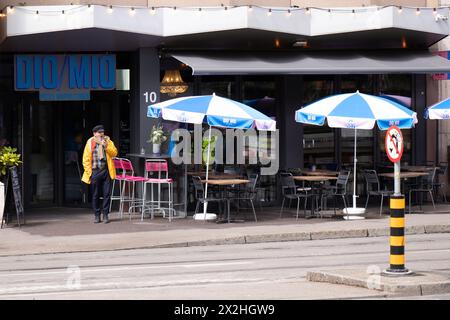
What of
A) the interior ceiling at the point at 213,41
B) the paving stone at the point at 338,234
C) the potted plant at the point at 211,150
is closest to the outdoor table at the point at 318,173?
the potted plant at the point at 211,150

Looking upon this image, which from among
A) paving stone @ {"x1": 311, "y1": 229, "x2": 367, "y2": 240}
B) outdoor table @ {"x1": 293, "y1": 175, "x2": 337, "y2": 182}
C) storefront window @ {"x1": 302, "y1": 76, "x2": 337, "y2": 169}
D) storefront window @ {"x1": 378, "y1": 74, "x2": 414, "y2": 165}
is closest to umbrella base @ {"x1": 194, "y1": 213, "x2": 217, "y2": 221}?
outdoor table @ {"x1": 293, "y1": 175, "x2": 337, "y2": 182}

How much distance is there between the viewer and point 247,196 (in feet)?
68.1

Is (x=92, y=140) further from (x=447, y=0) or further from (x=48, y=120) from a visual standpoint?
(x=447, y=0)

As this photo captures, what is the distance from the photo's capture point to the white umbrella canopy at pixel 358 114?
60.4 ft

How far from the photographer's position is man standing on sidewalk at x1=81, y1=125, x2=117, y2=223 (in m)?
18.9

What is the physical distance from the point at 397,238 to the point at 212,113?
25.9ft

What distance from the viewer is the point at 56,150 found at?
23.2m

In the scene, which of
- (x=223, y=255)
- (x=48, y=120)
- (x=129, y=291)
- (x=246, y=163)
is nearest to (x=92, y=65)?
(x=48, y=120)

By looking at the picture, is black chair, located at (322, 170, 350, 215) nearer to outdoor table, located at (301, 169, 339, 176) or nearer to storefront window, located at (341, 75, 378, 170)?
outdoor table, located at (301, 169, 339, 176)

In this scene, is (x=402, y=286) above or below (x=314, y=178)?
below

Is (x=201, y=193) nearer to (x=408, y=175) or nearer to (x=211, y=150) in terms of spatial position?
(x=211, y=150)

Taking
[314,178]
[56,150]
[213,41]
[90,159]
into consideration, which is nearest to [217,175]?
[314,178]

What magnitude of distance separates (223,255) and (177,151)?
20.5 feet

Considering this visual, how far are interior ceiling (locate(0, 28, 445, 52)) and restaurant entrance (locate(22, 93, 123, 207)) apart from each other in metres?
1.87
